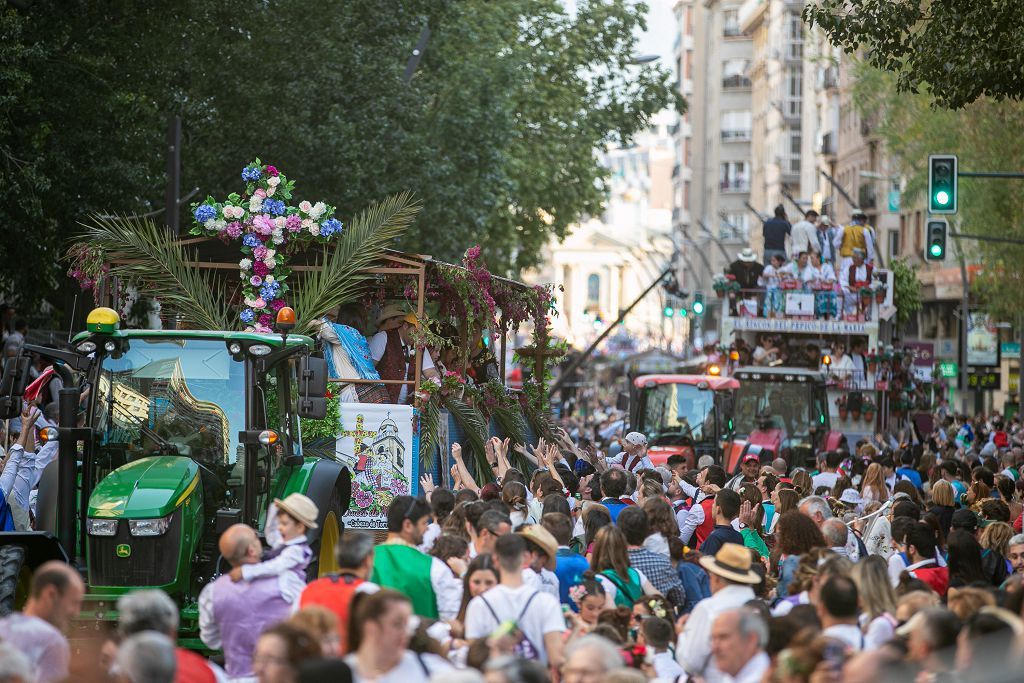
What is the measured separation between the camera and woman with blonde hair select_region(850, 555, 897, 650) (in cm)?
872

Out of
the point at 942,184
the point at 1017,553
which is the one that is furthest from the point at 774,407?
the point at 1017,553

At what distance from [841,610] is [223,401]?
512 centimetres

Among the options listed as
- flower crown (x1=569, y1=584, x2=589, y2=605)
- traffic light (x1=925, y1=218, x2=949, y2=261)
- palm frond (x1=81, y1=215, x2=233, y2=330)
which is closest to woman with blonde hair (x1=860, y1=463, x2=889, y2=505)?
palm frond (x1=81, y1=215, x2=233, y2=330)

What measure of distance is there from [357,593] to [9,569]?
12.2ft

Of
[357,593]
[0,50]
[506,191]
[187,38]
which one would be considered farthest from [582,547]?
[506,191]

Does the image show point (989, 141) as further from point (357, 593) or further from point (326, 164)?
point (357, 593)

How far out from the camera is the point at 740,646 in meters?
7.51

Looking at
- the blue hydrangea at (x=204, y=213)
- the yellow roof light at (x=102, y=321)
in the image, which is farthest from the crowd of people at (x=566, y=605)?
the blue hydrangea at (x=204, y=213)

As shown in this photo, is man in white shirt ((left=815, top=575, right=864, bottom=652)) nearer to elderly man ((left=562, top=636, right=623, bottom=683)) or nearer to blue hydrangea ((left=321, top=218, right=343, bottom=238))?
elderly man ((left=562, top=636, right=623, bottom=683))

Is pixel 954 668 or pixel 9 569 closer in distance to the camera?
pixel 954 668

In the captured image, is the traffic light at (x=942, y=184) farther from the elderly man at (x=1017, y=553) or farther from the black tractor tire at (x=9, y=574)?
the black tractor tire at (x=9, y=574)

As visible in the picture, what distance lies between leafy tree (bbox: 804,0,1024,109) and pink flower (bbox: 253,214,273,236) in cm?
718

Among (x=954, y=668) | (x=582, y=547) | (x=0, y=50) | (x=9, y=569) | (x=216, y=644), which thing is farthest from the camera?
(x=0, y=50)

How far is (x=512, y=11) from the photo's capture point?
5109 centimetres
